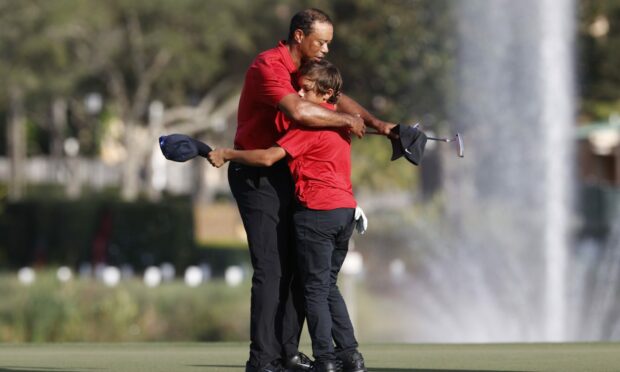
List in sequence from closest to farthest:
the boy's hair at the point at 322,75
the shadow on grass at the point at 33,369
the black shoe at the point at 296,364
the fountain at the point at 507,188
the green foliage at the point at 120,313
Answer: the boy's hair at the point at 322,75 < the black shoe at the point at 296,364 < the shadow on grass at the point at 33,369 < the green foliage at the point at 120,313 < the fountain at the point at 507,188

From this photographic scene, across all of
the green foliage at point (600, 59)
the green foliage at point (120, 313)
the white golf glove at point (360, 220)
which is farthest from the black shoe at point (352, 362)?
the green foliage at point (600, 59)

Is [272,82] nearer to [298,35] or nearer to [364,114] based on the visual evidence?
[298,35]

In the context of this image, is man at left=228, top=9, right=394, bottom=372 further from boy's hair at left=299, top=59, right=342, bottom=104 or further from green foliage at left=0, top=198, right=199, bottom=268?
green foliage at left=0, top=198, right=199, bottom=268

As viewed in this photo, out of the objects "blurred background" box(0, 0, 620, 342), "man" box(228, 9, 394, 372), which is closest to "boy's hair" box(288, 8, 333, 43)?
"man" box(228, 9, 394, 372)

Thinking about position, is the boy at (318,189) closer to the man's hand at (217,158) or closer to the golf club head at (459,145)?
the man's hand at (217,158)

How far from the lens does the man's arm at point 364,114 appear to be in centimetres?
884

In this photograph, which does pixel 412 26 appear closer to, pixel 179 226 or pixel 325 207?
pixel 179 226

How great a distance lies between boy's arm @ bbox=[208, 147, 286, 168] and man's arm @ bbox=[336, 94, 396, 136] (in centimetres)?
55

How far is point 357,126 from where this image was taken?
8602 millimetres

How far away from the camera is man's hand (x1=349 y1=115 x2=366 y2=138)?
859 cm

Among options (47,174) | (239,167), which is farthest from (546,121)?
(47,174)

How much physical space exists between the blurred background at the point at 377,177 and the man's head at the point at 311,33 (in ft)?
46.3

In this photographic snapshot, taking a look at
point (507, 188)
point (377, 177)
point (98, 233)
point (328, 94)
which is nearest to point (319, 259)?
point (328, 94)

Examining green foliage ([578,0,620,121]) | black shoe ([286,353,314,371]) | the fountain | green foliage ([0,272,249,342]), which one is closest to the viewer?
black shoe ([286,353,314,371])
